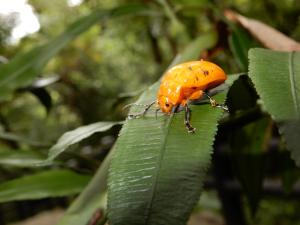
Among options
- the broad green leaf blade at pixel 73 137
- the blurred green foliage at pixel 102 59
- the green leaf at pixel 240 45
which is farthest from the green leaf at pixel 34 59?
the broad green leaf blade at pixel 73 137

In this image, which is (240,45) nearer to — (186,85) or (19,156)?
(186,85)

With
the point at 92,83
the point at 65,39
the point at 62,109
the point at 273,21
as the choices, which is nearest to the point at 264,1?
the point at 273,21

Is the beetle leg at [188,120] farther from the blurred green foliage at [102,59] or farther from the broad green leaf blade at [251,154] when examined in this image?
the blurred green foliage at [102,59]

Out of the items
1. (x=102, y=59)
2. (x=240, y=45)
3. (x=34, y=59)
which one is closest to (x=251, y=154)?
(x=240, y=45)

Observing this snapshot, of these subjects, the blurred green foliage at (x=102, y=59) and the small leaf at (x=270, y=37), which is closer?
the small leaf at (x=270, y=37)

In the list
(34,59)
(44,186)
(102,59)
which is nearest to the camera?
(44,186)

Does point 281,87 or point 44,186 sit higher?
point 281,87

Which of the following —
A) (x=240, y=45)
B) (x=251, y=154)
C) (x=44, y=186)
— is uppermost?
(x=240, y=45)

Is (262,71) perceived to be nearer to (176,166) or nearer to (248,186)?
(176,166)
